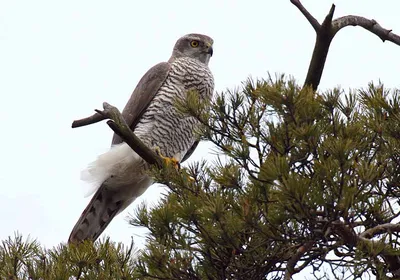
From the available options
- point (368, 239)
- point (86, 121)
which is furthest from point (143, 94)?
point (368, 239)

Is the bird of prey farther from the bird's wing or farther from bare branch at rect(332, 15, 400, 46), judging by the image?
bare branch at rect(332, 15, 400, 46)

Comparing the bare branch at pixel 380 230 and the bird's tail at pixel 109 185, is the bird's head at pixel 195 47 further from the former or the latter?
the bare branch at pixel 380 230

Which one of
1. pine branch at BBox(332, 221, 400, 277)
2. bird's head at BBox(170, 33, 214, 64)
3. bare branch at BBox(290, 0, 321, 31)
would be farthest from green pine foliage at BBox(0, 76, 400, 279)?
bird's head at BBox(170, 33, 214, 64)

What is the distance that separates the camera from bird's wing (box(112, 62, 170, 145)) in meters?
6.31

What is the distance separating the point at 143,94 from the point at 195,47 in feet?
2.90

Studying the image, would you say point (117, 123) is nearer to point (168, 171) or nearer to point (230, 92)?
point (168, 171)

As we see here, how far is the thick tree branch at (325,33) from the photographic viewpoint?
450 cm

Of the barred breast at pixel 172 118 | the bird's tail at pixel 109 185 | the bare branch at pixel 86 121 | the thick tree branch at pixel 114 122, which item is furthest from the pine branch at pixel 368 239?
the bird's tail at pixel 109 185

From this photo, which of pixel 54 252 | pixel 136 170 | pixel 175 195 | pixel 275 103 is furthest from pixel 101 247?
pixel 136 170

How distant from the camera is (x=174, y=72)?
21.2 feet

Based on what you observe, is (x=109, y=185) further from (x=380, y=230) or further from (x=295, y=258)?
(x=380, y=230)

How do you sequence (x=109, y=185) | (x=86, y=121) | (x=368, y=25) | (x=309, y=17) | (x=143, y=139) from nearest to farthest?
1. (x=86, y=121)
2. (x=309, y=17)
3. (x=368, y=25)
4. (x=143, y=139)
5. (x=109, y=185)

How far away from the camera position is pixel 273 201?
332 cm

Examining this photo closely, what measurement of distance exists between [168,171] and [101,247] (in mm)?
591
